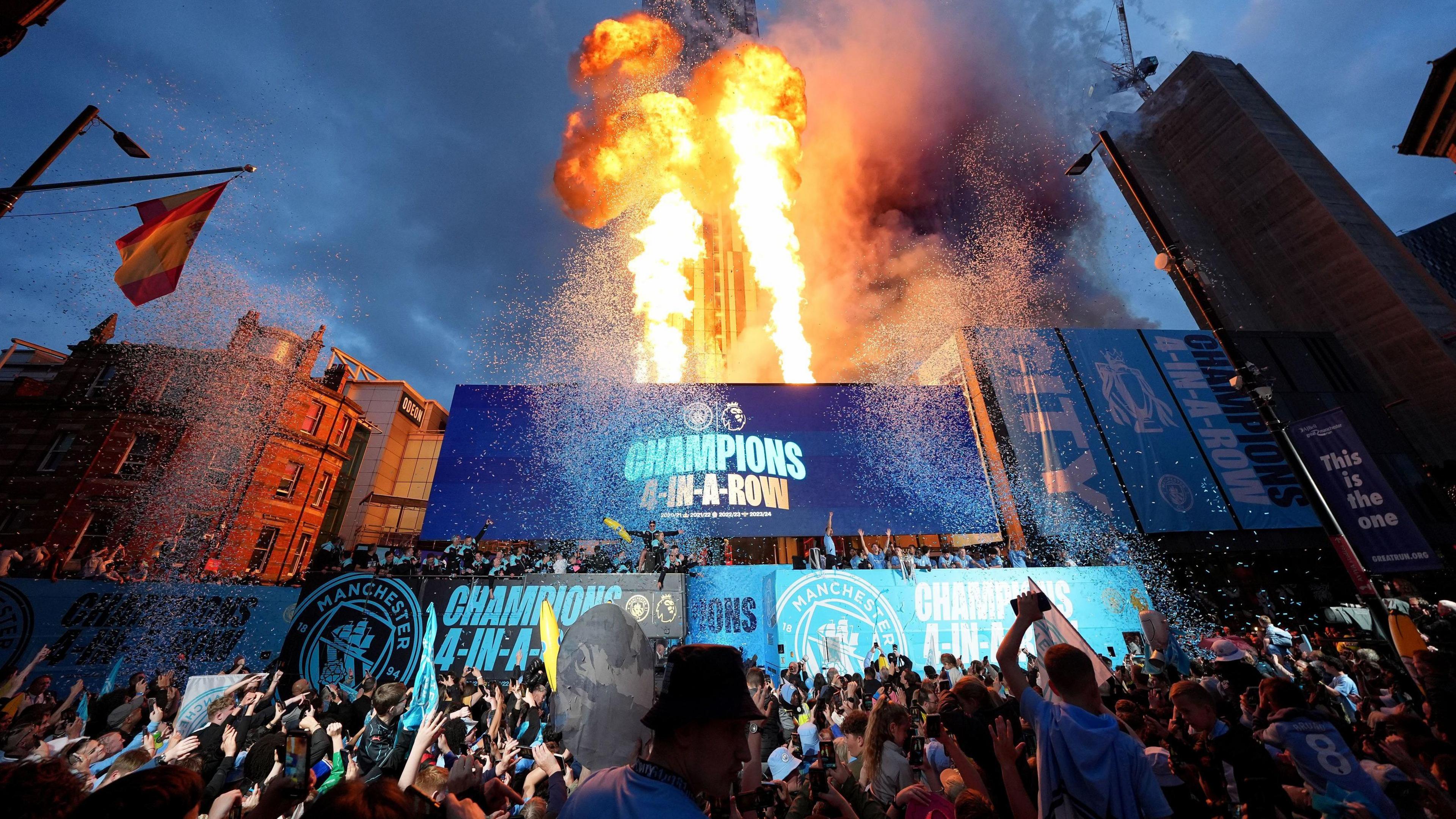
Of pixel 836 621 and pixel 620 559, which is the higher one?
pixel 620 559

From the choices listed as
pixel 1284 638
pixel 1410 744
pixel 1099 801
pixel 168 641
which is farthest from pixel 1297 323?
pixel 168 641

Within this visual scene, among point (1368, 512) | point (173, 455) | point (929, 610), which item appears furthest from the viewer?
point (173, 455)

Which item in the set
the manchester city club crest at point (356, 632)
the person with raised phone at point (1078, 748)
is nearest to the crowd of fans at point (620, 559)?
the manchester city club crest at point (356, 632)

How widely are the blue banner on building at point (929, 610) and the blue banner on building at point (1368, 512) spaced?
8.05 meters

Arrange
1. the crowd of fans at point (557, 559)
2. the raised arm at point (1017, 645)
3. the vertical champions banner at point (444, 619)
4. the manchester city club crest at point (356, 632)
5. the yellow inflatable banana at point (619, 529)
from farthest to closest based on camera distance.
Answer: the yellow inflatable banana at point (619, 529) → the crowd of fans at point (557, 559) → the vertical champions banner at point (444, 619) → the manchester city club crest at point (356, 632) → the raised arm at point (1017, 645)

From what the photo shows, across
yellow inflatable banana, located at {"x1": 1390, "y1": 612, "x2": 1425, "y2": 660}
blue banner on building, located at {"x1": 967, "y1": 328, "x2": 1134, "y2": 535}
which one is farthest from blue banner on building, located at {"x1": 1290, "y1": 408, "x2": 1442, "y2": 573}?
blue banner on building, located at {"x1": 967, "y1": 328, "x2": 1134, "y2": 535}

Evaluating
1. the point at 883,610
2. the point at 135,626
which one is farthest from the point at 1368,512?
the point at 135,626

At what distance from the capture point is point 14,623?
1108 centimetres

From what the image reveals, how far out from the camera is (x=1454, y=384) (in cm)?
2481

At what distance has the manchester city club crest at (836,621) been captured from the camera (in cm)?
1477

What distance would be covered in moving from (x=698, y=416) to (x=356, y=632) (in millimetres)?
14215

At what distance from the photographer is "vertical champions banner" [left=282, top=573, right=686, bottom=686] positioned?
12594 millimetres

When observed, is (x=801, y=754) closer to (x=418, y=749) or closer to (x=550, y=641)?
(x=550, y=641)

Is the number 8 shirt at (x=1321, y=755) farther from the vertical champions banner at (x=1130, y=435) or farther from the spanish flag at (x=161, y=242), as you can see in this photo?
the vertical champions banner at (x=1130, y=435)
